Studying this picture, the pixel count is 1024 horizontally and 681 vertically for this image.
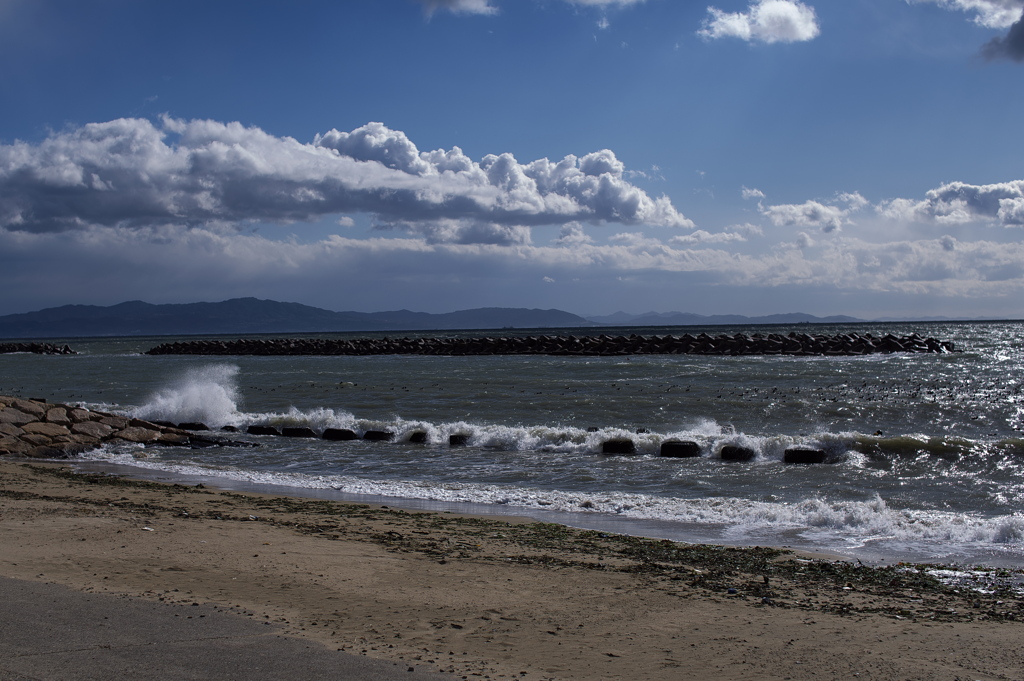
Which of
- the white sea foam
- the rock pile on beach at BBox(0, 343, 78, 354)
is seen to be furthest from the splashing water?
the rock pile on beach at BBox(0, 343, 78, 354)

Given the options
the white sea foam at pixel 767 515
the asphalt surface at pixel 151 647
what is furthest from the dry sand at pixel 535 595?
the white sea foam at pixel 767 515

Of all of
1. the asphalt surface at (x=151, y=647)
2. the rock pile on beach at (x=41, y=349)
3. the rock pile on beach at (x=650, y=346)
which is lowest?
the rock pile on beach at (x=41, y=349)

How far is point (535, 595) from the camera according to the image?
552 centimetres

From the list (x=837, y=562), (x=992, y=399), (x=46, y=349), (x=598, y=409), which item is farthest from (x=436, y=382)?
(x=46, y=349)

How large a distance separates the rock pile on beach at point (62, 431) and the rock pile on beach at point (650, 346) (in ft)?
116

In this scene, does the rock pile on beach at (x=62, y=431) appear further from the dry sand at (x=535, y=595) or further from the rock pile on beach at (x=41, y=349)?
the rock pile on beach at (x=41, y=349)

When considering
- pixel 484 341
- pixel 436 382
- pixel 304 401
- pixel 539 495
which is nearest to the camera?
pixel 539 495

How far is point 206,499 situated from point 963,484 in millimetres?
10272

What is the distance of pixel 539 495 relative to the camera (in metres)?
10.3

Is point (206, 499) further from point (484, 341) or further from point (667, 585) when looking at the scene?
point (484, 341)

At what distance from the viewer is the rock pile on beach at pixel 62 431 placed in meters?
Result: 14.7

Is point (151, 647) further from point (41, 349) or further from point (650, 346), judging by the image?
point (41, 349)

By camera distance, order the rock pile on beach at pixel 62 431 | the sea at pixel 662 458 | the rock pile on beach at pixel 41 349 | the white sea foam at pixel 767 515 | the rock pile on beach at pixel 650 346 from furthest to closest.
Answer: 1. the rock pile on beach at pixel 41 349
2. the rock pile on beach at pixel 650 346
3. the rock pile on beach at pixel 62 431
4. the sea at pixel 662 458
5. the white sea foam at pixel 767 515

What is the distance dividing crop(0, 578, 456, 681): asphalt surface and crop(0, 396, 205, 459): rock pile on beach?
37.0 feet
